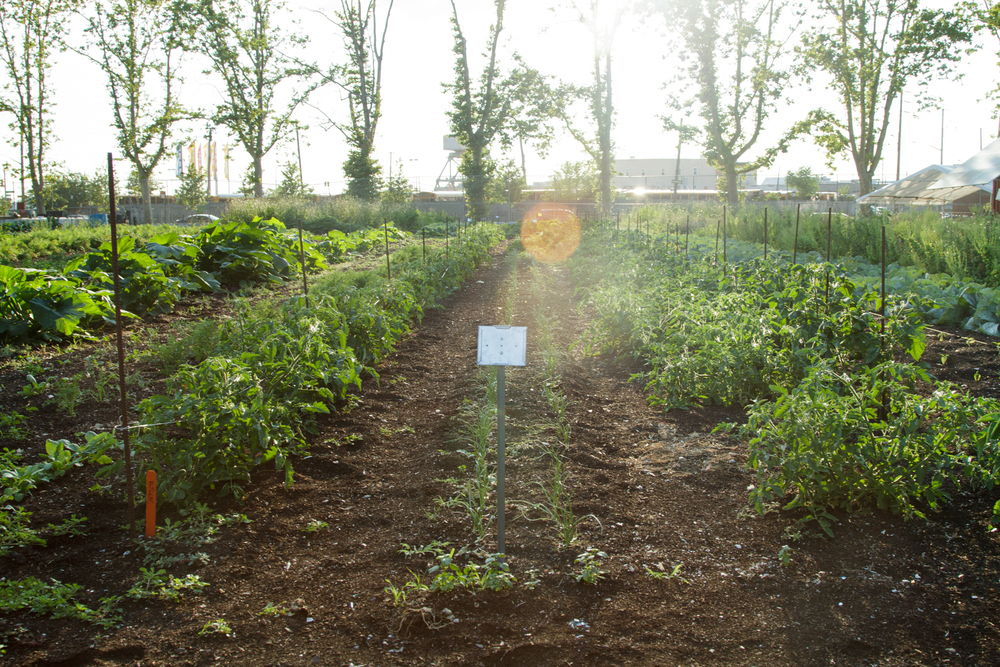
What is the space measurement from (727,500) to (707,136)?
98.2ft

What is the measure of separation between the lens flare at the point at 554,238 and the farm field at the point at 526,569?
11.8 metres

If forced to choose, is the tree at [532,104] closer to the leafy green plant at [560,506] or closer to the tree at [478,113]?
the tree at [478,113]

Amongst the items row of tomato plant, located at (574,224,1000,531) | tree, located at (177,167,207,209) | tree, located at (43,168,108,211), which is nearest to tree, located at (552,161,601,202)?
tree, located at (177,167,207,209)

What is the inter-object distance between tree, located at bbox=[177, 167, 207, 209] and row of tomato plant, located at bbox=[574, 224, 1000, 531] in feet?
96.0

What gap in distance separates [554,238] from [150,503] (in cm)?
1626

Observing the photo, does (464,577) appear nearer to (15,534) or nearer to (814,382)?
(15,534)

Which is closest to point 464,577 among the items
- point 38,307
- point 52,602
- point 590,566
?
point 590,566

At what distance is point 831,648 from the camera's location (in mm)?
2250

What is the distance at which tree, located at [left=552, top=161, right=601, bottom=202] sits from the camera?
129 ft

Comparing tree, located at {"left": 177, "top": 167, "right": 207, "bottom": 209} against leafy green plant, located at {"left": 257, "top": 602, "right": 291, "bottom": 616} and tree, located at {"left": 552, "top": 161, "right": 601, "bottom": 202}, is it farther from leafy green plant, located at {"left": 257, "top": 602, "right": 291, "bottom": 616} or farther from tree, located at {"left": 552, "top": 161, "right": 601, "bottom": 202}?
leafy green plant, located at {"left": 257, "top": 602, "right": 291, "bottom": 616}

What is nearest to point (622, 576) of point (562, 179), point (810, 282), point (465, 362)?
point (810, 282)

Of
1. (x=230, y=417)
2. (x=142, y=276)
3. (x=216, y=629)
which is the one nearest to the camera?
(x=216, y=629)

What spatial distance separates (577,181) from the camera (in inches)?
1608

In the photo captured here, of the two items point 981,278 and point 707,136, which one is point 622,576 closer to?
point 981,278
